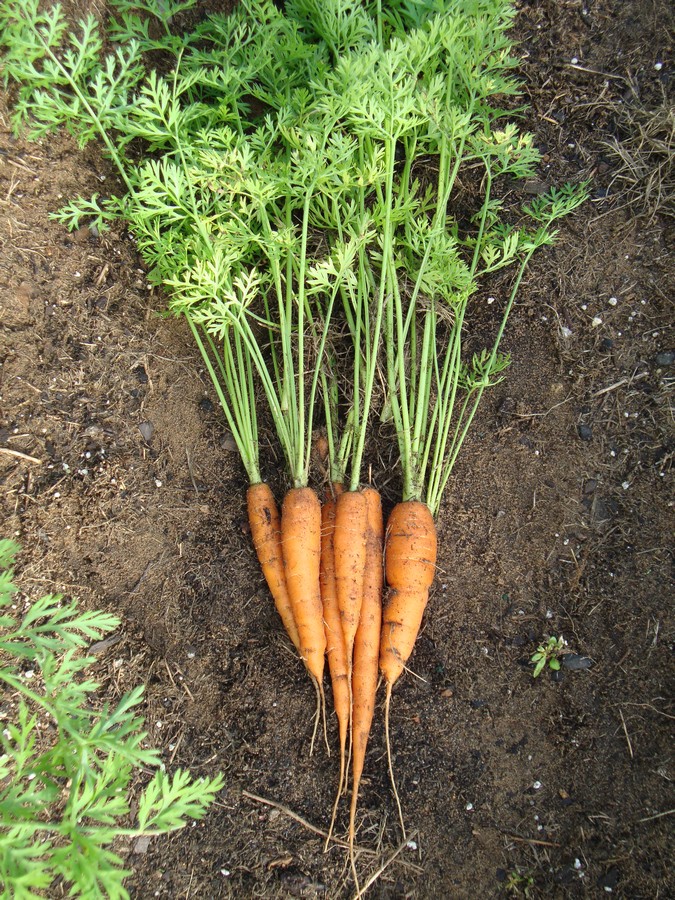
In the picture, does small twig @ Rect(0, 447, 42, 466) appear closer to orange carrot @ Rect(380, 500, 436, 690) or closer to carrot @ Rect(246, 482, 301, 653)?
carrot @ Rect(246, 482, 301, 653)

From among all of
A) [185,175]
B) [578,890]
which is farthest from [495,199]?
[578,890]

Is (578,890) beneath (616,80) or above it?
beneath

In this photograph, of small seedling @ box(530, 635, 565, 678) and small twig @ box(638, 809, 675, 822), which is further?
small seedling @ box(530, 635, 565, 678)

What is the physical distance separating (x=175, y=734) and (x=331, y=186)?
5.41 feet

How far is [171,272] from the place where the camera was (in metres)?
1.89

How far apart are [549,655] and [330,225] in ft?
4.83

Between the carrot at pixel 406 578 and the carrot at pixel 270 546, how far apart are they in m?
0.29

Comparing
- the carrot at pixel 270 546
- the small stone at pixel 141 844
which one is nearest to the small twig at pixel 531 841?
the carrot at pixel 270 546

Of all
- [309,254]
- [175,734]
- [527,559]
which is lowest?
[175,734]

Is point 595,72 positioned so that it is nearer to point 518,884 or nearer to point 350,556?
point 350,556

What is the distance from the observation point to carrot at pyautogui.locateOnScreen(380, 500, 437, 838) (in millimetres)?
2016

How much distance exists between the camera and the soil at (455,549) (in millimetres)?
1938

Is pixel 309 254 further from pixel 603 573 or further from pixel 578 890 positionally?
pixel 578 890

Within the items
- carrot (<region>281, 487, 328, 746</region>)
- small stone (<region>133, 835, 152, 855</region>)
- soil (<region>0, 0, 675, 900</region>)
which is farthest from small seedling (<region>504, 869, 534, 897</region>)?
small stone (<region>133, 835, 152, 855</region>)
